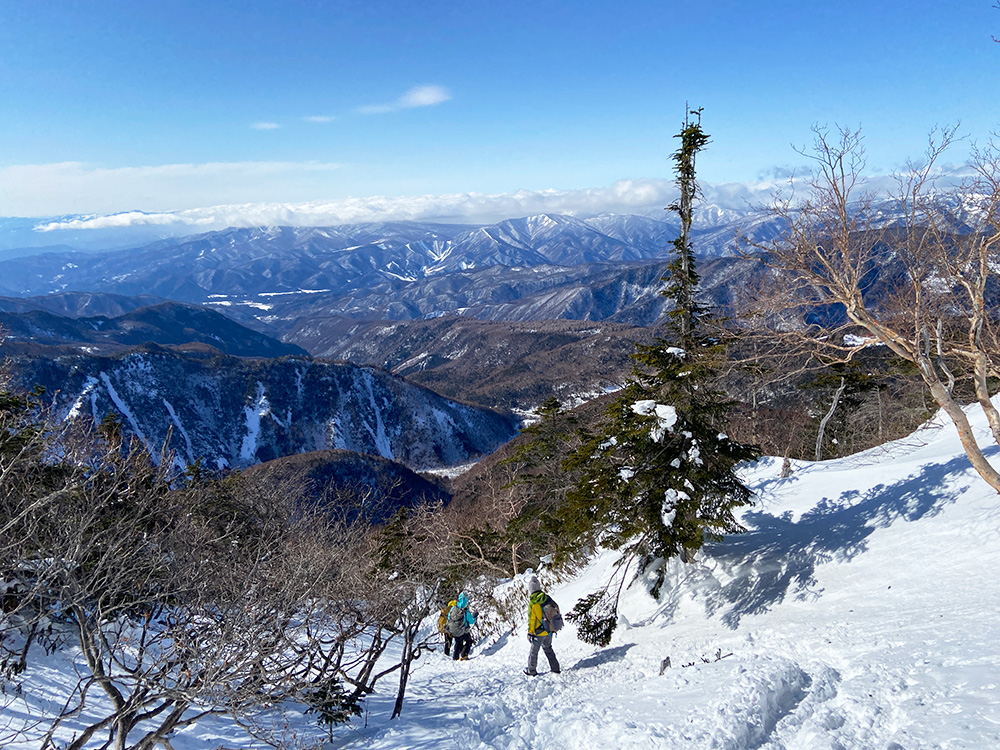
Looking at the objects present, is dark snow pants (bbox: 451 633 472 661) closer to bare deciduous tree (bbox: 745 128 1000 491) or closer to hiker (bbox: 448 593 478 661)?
hiker (bbox: 448 593 478 661)

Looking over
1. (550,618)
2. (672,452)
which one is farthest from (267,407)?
(672,452)

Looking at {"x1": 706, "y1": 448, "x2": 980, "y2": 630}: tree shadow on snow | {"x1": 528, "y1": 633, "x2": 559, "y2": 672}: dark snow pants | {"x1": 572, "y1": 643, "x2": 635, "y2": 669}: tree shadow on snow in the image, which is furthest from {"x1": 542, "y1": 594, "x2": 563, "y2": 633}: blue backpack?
{"x1": 706, "y1": 448, "x2": 980, "y2": 630}: tree shadow on snow

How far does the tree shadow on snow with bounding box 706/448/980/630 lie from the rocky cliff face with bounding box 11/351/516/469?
138 meters

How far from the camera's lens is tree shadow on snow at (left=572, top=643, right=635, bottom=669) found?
11477mm

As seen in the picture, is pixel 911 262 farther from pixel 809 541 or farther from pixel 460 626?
pixel 460 626

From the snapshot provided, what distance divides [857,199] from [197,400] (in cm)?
16258

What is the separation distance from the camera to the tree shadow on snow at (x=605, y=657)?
11477 mm

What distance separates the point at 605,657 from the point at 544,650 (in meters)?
1.58

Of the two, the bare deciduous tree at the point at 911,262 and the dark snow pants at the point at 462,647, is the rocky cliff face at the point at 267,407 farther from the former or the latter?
the bare deciduous tree at the point at 911,262

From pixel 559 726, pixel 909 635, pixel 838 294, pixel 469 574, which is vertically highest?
pixel 838 294

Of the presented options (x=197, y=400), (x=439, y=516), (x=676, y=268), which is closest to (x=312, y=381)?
(x=197, y=400)

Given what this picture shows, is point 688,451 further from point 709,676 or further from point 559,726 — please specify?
point 559,726

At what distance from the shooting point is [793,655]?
337 inches

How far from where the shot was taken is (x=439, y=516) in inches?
903
